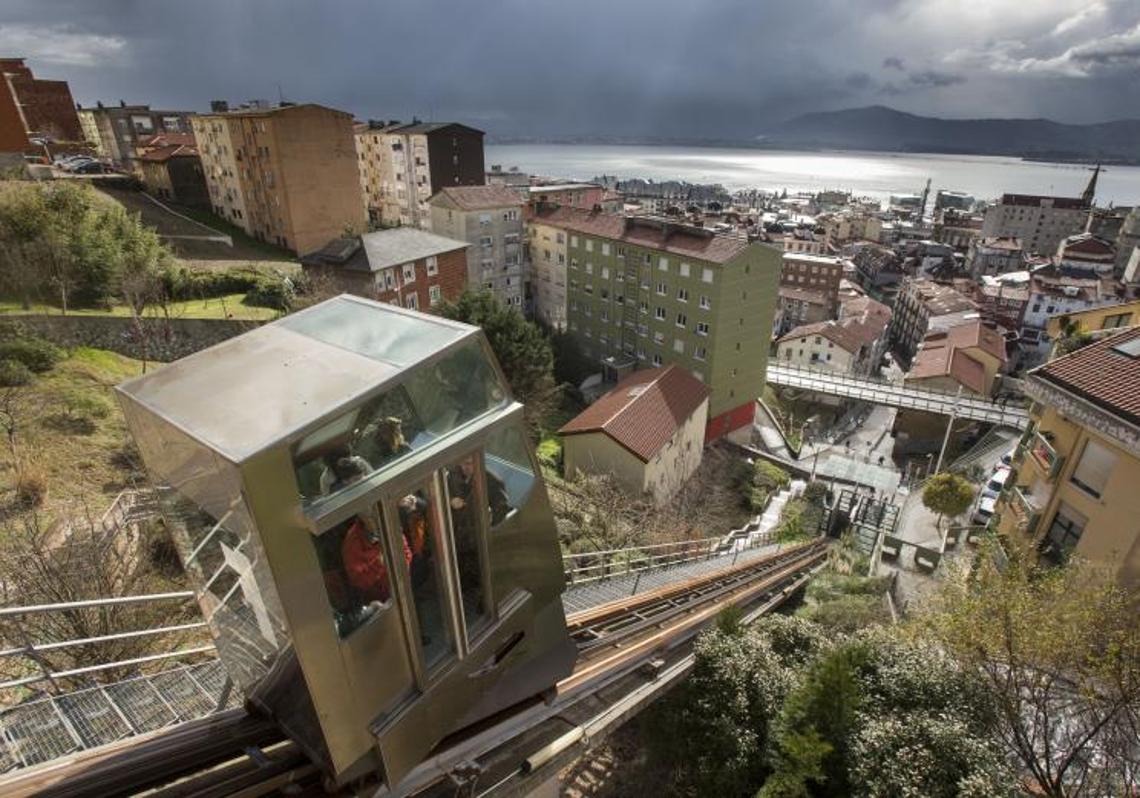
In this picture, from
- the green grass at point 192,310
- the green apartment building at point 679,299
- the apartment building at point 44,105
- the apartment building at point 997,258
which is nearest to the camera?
the green grass at point 192,310

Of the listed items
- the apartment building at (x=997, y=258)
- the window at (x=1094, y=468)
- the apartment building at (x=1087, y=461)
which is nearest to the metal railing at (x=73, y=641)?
the apartment building at (x=1087, y=461)

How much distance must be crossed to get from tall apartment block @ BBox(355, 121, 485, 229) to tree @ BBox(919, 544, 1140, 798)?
48.8m

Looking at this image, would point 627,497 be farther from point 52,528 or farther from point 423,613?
point 423,613

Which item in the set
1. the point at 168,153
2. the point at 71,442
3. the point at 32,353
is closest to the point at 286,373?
the point at 71,442

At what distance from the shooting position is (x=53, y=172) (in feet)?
114

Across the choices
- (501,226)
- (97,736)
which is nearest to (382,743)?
(97,736)

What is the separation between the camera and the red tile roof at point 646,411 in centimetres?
2352

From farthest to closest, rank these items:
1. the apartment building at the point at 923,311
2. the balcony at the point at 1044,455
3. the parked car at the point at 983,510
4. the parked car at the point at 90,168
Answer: the apartment building at the point at 923,311 < the parked car at the point at 90,168 < the parked car at the point at 983,510 < the balcony at the point at 1044,455

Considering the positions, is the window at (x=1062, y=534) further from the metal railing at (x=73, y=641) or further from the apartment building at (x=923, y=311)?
the apartment building at (x=923, y=311)

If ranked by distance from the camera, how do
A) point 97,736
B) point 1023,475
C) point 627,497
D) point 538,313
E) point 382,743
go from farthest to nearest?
point 538,313, point 627,497, point 1023,475, point 97,736, point 382,743

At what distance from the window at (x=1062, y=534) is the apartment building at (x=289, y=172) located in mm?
40964

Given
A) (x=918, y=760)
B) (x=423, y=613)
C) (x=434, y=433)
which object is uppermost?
(x=434, y=433)

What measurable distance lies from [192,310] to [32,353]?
8.79 metres

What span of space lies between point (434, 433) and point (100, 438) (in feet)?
51.6
